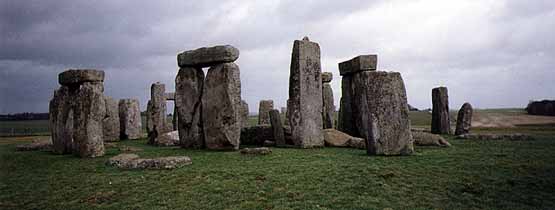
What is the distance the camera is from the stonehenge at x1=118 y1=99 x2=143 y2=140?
21.5 meters

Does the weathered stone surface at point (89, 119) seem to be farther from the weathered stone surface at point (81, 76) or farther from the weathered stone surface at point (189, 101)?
the weathered stone surface at point (189, 101)

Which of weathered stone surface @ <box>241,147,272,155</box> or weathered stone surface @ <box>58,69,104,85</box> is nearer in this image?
weathered stone surface @ <box>241,147,272,155</box>

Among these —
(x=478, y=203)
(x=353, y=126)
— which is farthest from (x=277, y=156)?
(x=353, y=126)

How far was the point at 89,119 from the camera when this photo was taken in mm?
11742

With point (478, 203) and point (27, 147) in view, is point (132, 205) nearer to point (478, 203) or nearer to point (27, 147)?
point (478, 203)

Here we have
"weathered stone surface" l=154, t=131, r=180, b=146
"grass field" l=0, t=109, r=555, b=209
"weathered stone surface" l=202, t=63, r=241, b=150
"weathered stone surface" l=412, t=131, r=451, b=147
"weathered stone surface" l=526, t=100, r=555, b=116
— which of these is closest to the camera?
"grass field" l=0, t=109, r=555, b=209

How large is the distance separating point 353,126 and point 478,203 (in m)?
11.3

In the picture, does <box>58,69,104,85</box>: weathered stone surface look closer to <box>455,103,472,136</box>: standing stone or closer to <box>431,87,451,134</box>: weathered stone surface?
<box>431,87,451,134</box>: weathered stone surface

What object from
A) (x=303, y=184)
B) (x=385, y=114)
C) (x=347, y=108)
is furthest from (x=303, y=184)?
(x=347, y=108)

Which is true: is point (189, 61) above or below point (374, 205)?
above

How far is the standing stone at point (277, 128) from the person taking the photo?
14227 mm

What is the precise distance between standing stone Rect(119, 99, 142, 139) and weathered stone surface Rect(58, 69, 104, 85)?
932cm

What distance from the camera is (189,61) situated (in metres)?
14.4

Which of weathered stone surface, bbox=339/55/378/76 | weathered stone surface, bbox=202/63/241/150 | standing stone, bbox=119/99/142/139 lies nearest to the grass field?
weathered stone surface, bbox=202/63/241/150
